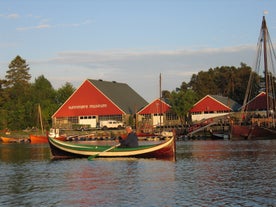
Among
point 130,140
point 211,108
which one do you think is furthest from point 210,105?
point 130,140

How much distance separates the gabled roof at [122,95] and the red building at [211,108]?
1088 cm

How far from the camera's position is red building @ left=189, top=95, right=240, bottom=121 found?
3529 inches

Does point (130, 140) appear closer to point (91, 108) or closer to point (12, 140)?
point (12, 140)

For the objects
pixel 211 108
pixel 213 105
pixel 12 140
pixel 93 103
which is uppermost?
pixel 93 103

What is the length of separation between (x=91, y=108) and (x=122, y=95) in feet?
34.0

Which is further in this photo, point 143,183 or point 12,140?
point 12,140

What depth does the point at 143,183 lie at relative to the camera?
2270cm

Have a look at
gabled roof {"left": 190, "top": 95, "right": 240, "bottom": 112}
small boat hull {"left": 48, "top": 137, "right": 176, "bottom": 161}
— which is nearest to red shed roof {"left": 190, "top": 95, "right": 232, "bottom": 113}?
gabled roof {"left": 190, "top": 95, "right": 240, "bottom": 112}

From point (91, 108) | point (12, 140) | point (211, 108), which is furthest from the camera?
point (91, 108)

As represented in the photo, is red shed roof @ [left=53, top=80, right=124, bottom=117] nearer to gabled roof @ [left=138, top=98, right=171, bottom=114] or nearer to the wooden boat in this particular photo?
gabled roof @ [left=138, top=98, right=171, bottom=114]

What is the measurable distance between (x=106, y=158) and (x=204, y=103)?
5680 cm

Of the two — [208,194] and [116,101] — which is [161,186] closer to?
[208,194]

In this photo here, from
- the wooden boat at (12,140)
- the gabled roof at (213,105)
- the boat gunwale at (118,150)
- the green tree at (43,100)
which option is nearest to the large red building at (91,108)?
the green tree at (43,100)

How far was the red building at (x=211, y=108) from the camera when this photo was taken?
89.6m
